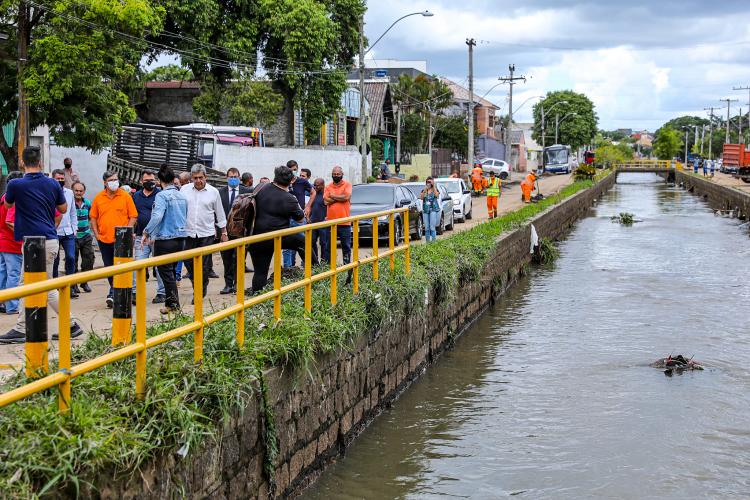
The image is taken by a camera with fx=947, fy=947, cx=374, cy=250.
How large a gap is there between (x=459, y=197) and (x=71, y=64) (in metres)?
13.5

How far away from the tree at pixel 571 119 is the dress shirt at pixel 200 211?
118545mm

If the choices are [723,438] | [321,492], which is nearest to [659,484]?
[723,438]

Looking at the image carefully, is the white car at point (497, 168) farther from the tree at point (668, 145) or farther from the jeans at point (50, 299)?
the tree at point (668, 145)

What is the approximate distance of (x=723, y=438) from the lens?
10602 millimetres

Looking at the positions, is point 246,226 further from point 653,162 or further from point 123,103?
point 653,162

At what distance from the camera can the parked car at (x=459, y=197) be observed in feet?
95.7

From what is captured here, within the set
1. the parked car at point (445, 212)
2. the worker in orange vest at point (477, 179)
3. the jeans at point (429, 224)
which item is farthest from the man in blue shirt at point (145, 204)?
the worker in orange vest at point (477, 179)

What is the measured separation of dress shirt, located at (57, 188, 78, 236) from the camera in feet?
40.4

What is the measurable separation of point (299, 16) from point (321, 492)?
36.7 metres

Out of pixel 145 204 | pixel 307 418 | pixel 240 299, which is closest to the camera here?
pixel 240 299

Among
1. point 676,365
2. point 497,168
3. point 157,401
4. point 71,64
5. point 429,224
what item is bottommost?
point 676,365

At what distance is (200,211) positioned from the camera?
38.7 ft

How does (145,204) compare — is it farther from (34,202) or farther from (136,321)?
(136,321)

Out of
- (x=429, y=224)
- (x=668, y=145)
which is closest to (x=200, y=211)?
(x=429, y=224)
